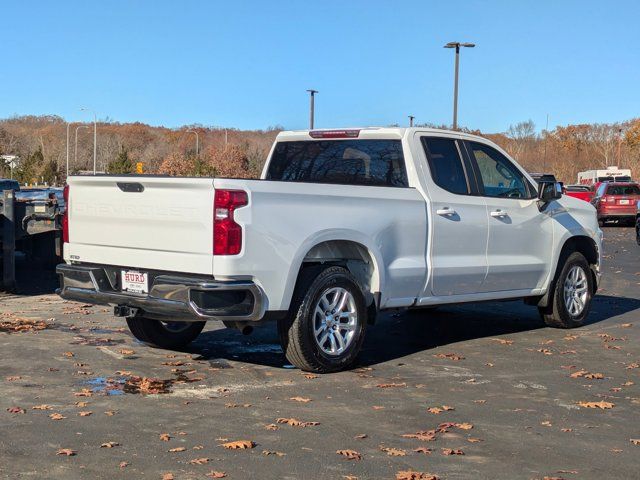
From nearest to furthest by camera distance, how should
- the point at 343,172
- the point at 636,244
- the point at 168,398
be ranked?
the point at 168,398 → the point at 343,172 → the point at 636,244

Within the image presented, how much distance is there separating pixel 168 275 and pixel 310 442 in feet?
6.99

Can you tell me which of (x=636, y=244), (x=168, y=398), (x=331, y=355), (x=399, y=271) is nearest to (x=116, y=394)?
(x=168, y=398)

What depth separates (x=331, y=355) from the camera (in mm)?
7531

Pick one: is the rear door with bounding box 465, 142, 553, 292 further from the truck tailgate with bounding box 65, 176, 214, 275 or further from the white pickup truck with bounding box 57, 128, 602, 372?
the truck tailgate with bounding box 65, 176, 214, 275

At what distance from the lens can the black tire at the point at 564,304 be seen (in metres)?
10.0

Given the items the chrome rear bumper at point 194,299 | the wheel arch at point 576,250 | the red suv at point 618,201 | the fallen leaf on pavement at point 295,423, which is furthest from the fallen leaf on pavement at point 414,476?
the red suv at point 618,201

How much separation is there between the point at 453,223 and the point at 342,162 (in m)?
1.18

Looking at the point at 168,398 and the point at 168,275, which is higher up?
the point at 168,275

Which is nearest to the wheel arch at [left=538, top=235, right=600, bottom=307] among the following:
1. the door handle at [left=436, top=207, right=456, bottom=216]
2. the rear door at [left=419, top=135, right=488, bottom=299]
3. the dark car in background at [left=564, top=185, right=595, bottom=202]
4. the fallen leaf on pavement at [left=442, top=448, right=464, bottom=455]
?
the rear door at [left=419, top=135, right=488, bottom=299]

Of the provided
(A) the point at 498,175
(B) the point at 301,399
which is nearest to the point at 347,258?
(B) the point at 301,399

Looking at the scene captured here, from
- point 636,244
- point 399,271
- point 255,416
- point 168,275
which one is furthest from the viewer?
point 636,244

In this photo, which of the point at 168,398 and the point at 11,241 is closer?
the point at 168,398

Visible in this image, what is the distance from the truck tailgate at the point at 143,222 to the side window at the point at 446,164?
260 cm

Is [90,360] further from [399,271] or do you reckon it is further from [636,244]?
[636,244]
